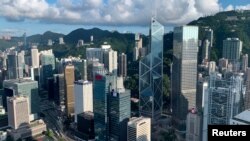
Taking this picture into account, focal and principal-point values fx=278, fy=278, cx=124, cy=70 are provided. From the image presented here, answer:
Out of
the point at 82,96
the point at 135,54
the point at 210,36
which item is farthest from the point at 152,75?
the point at 135,54

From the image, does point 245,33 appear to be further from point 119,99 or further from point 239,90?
point 119,99

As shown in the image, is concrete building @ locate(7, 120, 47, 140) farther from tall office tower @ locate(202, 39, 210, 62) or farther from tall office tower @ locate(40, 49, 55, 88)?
tall office tower @ locate(202, 39, 210, 62)

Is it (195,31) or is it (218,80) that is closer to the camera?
(218,80)

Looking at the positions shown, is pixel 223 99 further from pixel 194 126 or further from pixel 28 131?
pixel 28 131

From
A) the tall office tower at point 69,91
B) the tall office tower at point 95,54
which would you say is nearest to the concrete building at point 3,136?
the tall office tower at point 69,91

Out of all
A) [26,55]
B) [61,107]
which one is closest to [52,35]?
[26,55]

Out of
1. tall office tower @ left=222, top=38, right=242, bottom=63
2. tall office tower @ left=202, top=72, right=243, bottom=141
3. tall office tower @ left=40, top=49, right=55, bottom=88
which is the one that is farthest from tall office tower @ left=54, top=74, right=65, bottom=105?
tall office tower @ left=222, top=38, right=242, bottom=63
